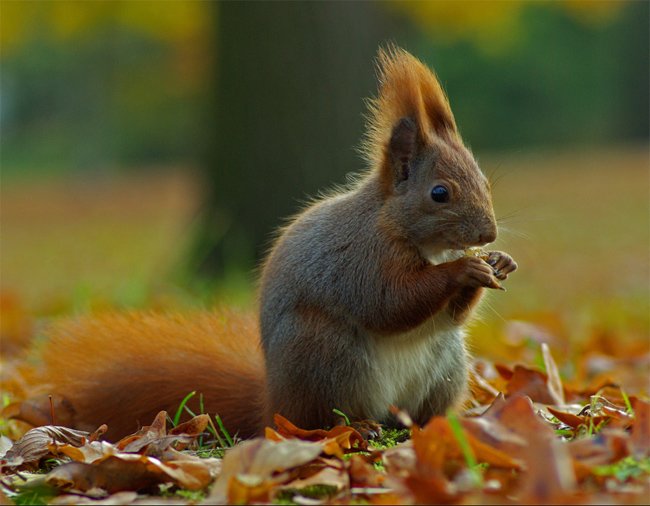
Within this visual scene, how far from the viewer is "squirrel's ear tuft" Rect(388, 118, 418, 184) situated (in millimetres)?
2625

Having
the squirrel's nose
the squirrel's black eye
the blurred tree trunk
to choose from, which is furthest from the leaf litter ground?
the blurred tree trunk

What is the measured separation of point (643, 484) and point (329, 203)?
134 centimetres

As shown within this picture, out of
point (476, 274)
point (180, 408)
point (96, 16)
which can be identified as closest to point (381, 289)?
point (476, 274)

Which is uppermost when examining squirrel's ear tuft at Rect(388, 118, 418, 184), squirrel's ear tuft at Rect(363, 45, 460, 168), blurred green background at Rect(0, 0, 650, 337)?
squirrel's ear tuft at Rect(363, 45, 460, 168)

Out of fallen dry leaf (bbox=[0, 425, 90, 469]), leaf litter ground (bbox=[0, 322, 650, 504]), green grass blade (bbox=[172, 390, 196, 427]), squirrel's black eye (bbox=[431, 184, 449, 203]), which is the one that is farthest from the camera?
green grass blade (bbox=[172, 390, 196, 427])

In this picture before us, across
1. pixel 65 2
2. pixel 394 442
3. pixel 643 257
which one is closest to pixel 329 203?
pixel 394 442

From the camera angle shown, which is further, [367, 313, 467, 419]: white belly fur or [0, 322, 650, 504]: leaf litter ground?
[367, 313, 467, 419]: white belly fur

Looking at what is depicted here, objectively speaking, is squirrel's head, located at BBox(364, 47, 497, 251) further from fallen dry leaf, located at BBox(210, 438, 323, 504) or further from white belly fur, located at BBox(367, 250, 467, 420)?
fallen dry leaf, located at BBox(210, 438, 323, 504)

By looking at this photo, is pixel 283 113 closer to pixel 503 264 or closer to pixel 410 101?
pixel 410 101

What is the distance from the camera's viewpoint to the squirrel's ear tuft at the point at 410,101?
2.62 meters

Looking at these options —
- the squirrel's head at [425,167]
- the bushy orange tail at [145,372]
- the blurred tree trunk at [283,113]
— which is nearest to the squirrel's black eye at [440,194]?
the squirrel's head at [425,167]

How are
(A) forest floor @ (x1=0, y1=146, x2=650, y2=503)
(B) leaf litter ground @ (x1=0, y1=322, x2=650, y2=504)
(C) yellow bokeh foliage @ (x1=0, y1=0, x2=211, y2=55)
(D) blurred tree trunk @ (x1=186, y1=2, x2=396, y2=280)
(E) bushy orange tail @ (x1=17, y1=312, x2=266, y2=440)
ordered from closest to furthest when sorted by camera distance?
(B) leaf litter ground @ (x1=0, y1=322, x2=650, y2=504)
(A) forest floor @ (x1=0, y1=146, x2=650, y2=503)
(E) bushy orange tail @ (x1=17, y1=312, x2=266, y2=440)
(D) blurred tree trunk @ (x1=186, y1=2, x2=396, y2=280)
(C) yellow bokeh foliage @ (x1=0, y1=0, x2=211, y2=55)

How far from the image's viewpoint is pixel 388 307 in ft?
8.19

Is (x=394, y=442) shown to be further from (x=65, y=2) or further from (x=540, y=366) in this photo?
(x=65, y=2)
